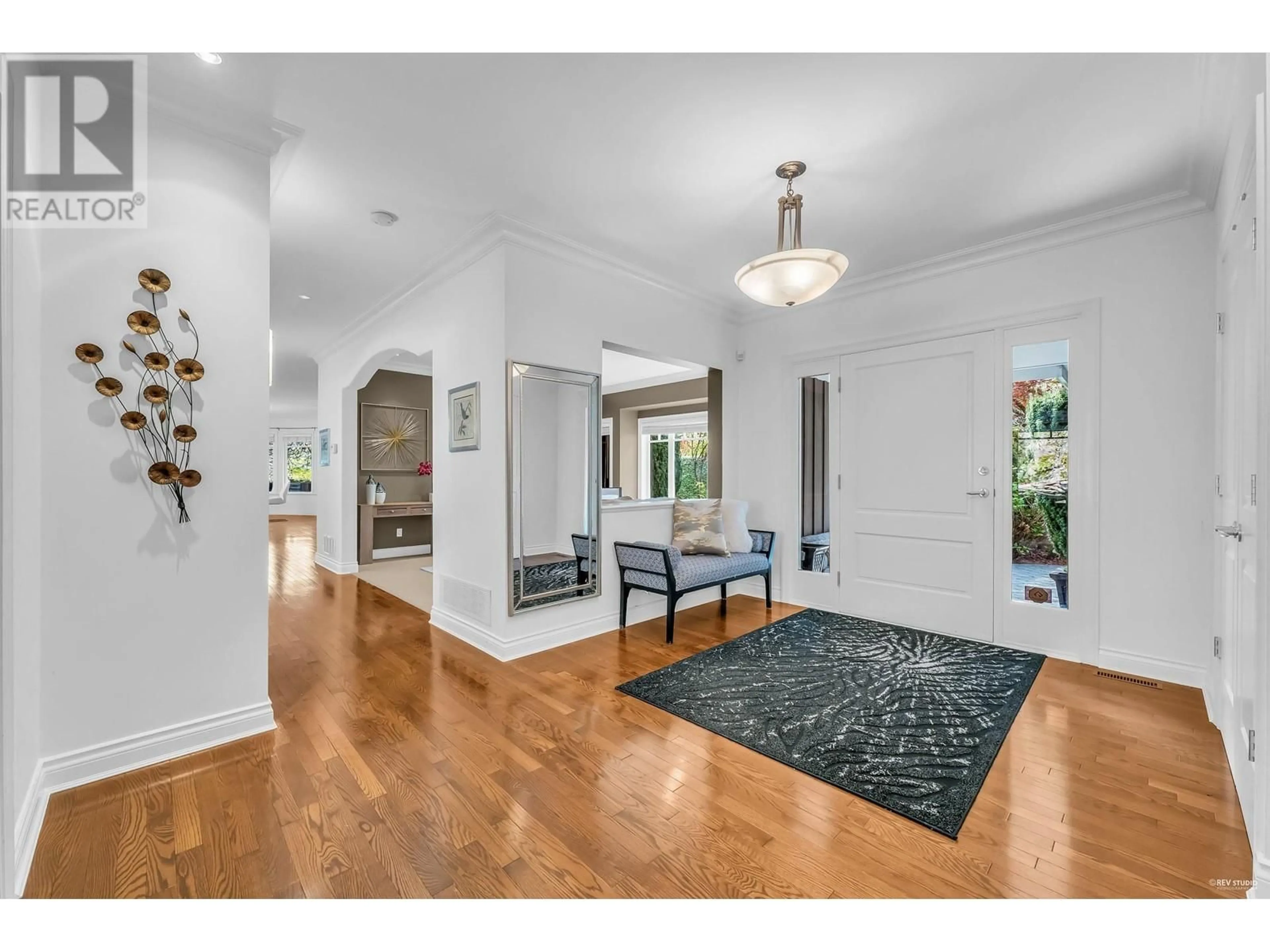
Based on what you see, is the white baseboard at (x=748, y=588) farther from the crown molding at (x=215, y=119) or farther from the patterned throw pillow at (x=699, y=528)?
the crown molding at (x=215, y=119)

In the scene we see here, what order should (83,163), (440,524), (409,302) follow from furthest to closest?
(409,302) < (440,524) < (83,163)

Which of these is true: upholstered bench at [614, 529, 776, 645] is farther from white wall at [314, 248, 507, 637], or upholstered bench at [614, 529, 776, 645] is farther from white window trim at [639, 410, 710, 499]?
white window trim at [639, 410, 710, 499]

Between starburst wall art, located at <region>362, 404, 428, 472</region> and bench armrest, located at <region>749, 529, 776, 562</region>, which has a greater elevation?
starburst wall art, located at <region>362, 404, 428, 472</region>

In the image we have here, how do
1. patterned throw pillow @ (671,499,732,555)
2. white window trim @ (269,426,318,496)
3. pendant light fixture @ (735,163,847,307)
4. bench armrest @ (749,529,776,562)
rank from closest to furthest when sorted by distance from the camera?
pendant light fixture @ (735,163,847,307)
patterned throw pillow @ (671,499,732,555)
bench armrest @ (749,529,776,562)
white window trim @ (269,426,318,496)

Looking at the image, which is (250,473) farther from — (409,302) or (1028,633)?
(1028,633)

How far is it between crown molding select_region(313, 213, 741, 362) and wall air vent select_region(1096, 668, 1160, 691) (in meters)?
3.52

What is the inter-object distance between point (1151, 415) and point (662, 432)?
576 cm

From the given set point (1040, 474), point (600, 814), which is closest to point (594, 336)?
point (600, 814)

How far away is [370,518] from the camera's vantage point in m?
6.35

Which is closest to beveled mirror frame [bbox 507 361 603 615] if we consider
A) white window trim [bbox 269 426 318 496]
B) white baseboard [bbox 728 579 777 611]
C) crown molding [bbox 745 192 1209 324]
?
white baseboard [bbox 728 579 777 611]

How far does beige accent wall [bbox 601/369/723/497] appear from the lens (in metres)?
7.56
